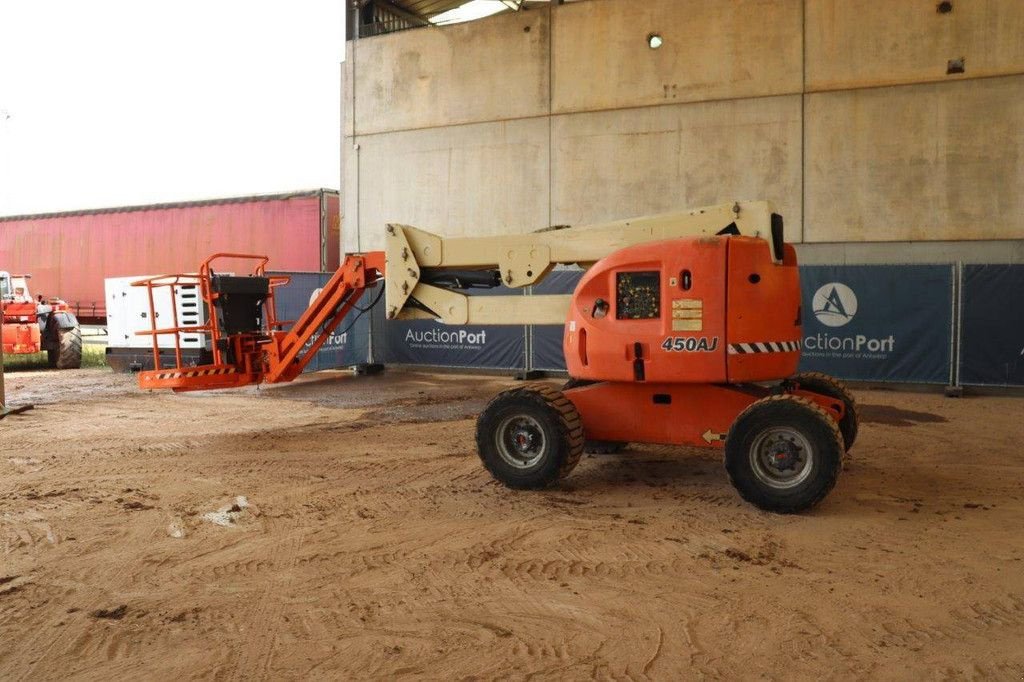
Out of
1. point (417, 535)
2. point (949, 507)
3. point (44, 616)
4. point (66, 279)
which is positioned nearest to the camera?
point (44, 616)

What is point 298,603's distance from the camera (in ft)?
16.8

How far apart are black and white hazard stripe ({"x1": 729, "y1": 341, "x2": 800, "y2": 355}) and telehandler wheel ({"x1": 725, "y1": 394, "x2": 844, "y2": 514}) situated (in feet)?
1.54

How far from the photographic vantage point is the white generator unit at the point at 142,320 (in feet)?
55.2

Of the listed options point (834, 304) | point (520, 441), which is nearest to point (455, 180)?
point (834, 304)

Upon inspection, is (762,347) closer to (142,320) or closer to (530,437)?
(530,437)

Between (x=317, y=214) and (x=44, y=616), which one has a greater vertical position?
(x=317, y=214)

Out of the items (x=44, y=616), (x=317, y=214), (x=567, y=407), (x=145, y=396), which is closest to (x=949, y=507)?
(x=567, y=407)

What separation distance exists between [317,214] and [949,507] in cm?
1875

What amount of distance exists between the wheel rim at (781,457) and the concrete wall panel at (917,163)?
12072mm

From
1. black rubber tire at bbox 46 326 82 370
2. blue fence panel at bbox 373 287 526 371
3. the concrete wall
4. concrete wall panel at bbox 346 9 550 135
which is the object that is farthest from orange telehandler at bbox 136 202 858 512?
black rubber tire at bbox 46 326 82 370

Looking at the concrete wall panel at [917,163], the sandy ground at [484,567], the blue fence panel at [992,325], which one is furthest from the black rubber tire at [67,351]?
the blue fence panel at [992,325]

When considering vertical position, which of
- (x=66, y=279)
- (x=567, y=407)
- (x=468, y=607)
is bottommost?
(x=468, y=607)

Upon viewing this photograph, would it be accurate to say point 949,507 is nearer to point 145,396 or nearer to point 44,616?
point 44,616

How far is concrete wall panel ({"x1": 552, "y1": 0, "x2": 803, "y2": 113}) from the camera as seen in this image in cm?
1802
